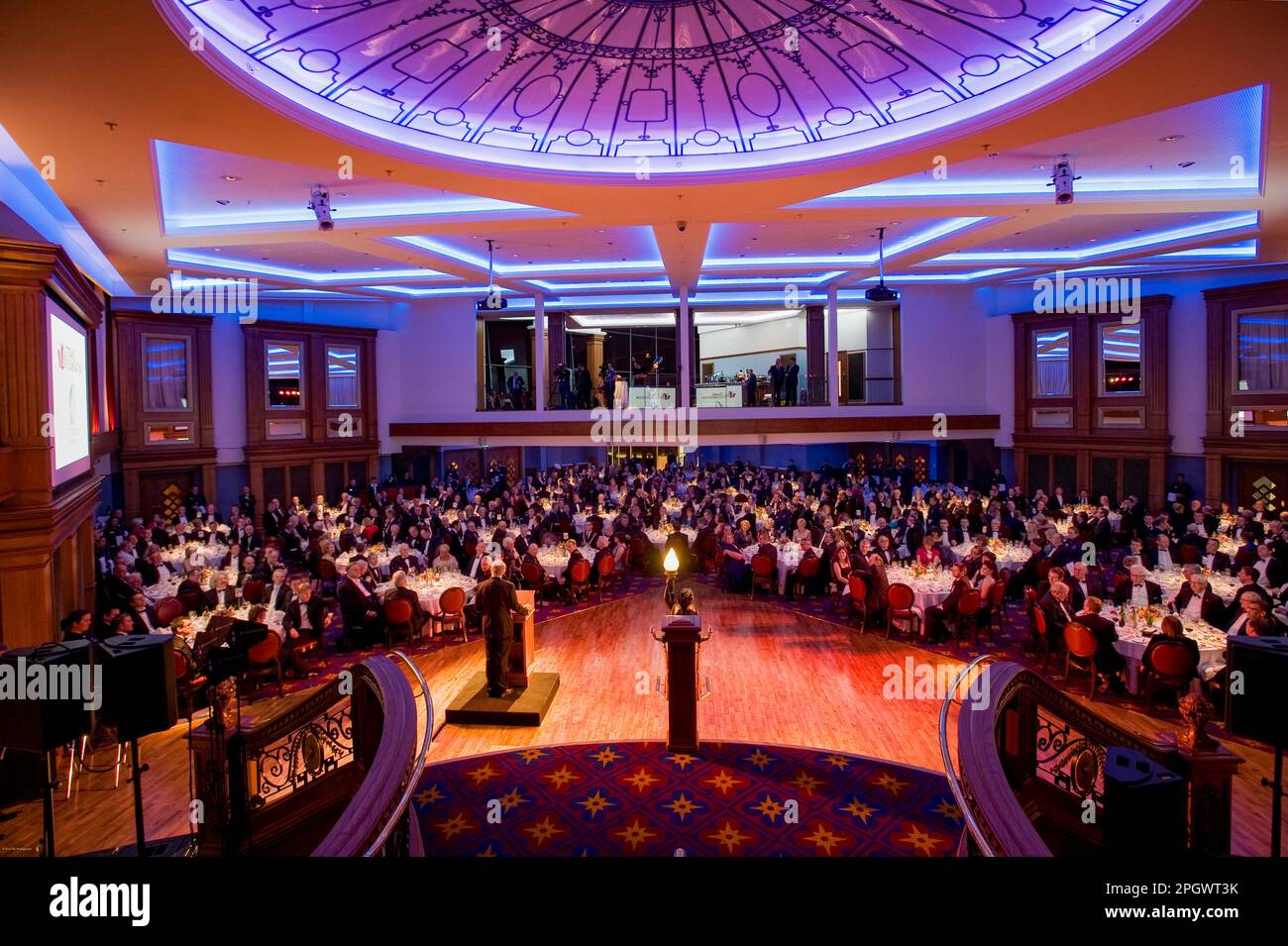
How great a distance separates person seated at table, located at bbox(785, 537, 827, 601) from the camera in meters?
11.5

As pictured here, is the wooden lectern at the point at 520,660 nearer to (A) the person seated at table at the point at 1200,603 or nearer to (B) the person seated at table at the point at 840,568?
(B) the person seated at table at the point at 840,568

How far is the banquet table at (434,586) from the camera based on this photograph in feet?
31.9

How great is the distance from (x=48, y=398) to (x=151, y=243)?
15.0 feet

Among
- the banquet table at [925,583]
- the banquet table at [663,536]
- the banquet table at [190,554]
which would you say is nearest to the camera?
the banquet table at [925,583]

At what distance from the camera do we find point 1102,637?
7.41 metres

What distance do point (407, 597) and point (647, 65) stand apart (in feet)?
22.8

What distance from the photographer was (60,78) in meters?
4.89

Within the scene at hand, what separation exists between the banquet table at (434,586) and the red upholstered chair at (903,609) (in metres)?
5.86

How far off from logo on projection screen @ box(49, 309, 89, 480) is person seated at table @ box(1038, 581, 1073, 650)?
35.5ft

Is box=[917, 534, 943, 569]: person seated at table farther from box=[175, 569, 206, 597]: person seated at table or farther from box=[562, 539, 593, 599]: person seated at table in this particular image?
box=[175, 569, 206, 597]: person seated at table

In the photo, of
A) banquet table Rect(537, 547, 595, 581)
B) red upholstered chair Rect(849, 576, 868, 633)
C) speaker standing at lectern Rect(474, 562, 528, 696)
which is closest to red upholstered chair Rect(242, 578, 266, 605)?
speaker standing at lectern Rect(474, 562, 528, 696)

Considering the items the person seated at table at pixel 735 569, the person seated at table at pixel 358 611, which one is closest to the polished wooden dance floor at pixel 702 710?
the person seated at table at pixel 358 611

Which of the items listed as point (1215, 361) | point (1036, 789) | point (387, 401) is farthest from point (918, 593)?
point (387, 401)

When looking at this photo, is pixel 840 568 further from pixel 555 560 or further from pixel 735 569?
pixel 555 560
